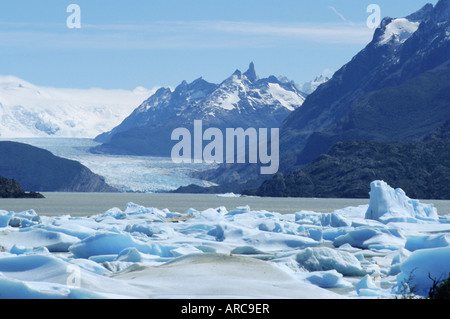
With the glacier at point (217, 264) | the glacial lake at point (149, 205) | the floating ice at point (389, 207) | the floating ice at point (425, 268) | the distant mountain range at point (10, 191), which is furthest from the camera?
the distant mountain range at point (10, 191)

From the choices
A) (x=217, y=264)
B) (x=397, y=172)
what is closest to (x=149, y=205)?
(x=217, y=264)

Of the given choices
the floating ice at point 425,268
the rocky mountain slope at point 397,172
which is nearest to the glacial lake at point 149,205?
the rocky mountain slope at point 397,172

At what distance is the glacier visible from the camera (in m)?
14.6

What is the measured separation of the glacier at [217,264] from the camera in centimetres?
1460

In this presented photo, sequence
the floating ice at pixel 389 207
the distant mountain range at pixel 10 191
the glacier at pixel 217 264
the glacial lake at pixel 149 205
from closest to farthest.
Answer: the glacier at pixel 217 264, the floating ice at pixel 389 207, the glacial lake at pixel 149 205, the distant mountain range at pixel 10 191

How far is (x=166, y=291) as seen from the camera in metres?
14.5

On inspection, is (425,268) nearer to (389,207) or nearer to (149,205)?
(389,207)

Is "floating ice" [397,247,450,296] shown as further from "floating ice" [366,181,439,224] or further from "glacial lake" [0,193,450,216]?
"glacial lake" [0,193,450,216]

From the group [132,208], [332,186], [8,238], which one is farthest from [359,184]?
[8,238]

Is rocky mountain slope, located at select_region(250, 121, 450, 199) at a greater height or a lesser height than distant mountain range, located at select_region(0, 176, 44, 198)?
greater

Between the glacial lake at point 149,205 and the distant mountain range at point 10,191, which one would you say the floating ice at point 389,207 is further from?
the distant mountain range at point 10,191

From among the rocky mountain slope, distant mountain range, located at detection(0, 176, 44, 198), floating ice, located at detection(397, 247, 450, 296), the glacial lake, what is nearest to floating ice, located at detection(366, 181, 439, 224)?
floating ice, located at detection(397, 247, 450, 296)

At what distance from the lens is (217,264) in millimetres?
17938

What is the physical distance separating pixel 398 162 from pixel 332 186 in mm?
18613
